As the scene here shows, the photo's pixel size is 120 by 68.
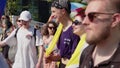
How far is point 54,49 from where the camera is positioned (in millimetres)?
6012

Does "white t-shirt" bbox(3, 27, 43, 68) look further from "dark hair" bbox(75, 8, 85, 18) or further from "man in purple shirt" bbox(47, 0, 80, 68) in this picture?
"dark hair" bbox(75, 8, 85, 18)

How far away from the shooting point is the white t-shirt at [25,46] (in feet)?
27.2

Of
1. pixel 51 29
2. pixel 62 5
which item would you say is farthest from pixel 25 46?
pixel 62 5

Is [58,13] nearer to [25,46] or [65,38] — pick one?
[65,38]

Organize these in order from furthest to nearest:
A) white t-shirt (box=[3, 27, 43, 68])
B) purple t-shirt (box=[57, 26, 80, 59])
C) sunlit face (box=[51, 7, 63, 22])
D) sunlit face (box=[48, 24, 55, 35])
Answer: sunlit face (box=[48, 24, 55, 35]), white t-shirt (box=[3, 27, 43, 68]), sunlit face (box=[51, 7, 63, 22]), purple t-shirt (box=[57, 26, 80, 59])

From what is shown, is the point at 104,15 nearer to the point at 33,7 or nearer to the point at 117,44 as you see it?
the point at 117,44

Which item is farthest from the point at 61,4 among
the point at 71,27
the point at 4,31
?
the point at 4,31

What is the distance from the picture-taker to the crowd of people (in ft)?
10.3

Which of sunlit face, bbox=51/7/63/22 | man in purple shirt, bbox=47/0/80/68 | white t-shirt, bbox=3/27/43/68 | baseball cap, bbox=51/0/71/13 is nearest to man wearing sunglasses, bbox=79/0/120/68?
man in purple shirt, bbox=47/0/80/68

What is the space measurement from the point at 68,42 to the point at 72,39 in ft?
0.24

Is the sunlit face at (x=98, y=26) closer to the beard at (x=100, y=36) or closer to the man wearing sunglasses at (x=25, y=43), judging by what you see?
the beard at (x=100, y=36)

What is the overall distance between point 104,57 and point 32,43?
5.29 meters

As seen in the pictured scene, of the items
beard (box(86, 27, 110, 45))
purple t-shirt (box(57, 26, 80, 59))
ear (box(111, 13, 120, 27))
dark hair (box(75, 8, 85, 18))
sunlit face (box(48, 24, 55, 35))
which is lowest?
sunlit face (box(48, 24, 55, 35))

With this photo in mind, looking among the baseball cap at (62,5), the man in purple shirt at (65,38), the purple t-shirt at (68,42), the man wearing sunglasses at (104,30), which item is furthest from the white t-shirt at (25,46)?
the man wearing sunglasses at (104,30)
